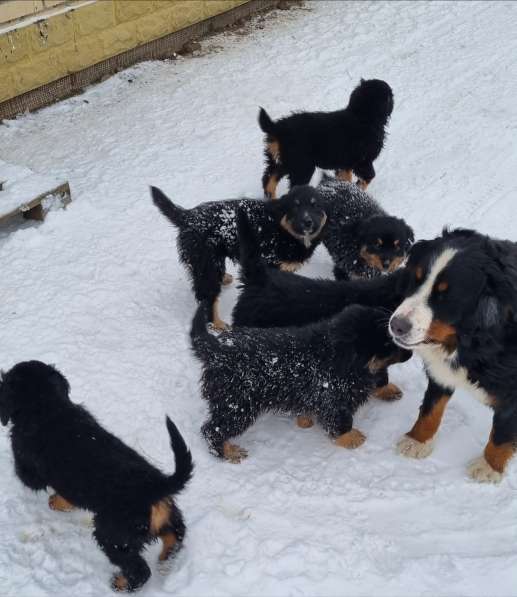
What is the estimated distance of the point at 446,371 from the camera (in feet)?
11.7

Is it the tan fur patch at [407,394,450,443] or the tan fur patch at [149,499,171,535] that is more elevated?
the tan fur patch at [149,499,171,535]

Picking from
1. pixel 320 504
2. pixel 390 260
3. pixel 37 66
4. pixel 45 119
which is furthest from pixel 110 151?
pixel 320 504

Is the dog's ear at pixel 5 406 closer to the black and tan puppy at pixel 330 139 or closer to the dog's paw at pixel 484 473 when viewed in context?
the dog's paw at pixel 484 473

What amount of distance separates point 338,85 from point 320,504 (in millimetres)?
5933

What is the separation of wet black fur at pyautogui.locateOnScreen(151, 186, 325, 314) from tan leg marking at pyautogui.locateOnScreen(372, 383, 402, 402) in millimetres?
1418

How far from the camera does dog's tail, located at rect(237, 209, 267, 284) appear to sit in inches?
170

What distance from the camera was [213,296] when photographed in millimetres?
5027

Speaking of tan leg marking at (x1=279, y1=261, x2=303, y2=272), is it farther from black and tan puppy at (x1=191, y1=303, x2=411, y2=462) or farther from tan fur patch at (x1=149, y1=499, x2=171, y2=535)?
tan fur patch at (x1=149, y1=499, x2=171, y2=535)

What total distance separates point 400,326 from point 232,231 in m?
2.02

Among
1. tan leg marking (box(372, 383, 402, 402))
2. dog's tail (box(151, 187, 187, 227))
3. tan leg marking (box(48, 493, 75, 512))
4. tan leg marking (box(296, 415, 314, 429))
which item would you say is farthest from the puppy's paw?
dog's tail (box(151, 187, 187, 227))

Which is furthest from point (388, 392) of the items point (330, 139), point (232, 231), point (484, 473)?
point (330, 139)

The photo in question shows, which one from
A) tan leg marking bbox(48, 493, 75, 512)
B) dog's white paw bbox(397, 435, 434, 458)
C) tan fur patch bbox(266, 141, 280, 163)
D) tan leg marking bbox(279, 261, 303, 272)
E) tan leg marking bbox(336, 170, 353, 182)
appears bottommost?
dog's white paw bbox(397, 435, 434, 458)

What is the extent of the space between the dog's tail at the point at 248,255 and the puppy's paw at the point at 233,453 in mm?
1106

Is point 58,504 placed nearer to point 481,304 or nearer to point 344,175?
point 481,304
